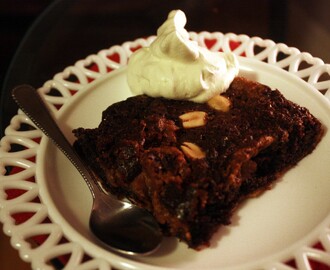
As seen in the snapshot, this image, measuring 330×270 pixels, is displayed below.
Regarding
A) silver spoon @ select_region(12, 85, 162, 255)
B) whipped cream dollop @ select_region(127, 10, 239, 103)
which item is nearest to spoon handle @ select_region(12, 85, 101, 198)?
silver spoon @ select_region(12, 85, 162, 255)

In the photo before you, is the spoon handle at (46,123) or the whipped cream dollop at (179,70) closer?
the spoon handle at (46,123)

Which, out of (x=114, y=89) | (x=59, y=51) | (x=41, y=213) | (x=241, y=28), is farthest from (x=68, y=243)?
(x=241, y=28)

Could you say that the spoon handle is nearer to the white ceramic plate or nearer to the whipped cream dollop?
A: the white ceramic plate

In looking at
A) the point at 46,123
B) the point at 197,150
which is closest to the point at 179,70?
the point at 197,150

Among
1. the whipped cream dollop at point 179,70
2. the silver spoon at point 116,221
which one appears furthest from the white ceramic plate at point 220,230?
the whipped cream dollop at point 179,70

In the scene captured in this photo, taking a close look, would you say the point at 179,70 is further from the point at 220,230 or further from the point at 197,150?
the point at 220,230

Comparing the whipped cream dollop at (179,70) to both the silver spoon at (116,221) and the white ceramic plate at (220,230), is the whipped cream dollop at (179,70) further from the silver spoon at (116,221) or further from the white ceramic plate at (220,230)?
the silver spoon at (116,221)
